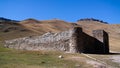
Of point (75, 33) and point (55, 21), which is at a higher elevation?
point (55, 21)

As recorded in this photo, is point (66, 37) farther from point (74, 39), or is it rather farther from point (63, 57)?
point (63, 57)

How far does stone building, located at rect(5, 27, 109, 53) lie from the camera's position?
2522cm

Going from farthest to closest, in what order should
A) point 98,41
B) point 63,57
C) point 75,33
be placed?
point 98,41, point 75,33, point 63,57

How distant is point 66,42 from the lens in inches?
1017

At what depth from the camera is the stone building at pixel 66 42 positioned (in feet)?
82.7

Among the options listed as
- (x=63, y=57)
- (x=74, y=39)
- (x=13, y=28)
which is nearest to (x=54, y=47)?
(x=74, y=39)

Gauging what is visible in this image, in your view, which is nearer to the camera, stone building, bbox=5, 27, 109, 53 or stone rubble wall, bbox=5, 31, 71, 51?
stone building, bbox=5, 27, 109, 53

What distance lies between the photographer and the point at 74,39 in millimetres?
25094

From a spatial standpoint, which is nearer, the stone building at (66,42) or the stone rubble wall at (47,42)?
the stone building at (66,42)

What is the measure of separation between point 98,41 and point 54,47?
22.1 ft

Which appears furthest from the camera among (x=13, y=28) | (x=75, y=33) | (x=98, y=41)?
(x=13, y=28)

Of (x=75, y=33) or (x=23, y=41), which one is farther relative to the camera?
(x=23, y=41)

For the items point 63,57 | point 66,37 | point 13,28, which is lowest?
point 63,57

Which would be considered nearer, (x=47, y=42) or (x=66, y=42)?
(x=66, y=42)
